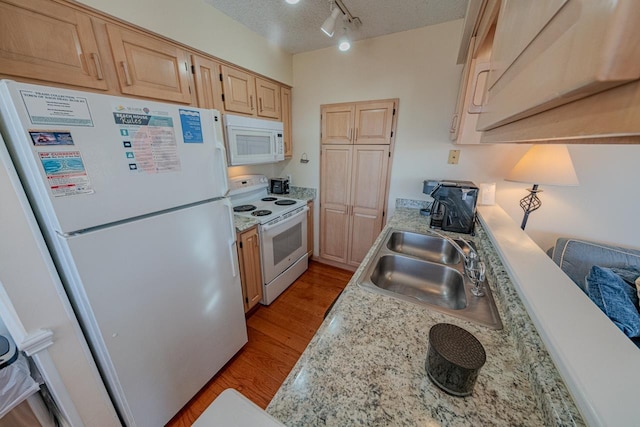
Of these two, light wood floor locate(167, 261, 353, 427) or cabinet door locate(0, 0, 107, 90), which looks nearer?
cabinet door locate(0, 0, 107, 90)

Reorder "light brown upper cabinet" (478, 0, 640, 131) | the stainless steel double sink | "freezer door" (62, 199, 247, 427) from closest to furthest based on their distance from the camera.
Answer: "light brown upper cabinet" (478, 0, 640, 131), "freezer door" (62, 199, 247, 427), the stainless steel double sink

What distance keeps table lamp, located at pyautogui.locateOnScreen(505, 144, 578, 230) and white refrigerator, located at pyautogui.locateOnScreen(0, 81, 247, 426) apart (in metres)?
2.05

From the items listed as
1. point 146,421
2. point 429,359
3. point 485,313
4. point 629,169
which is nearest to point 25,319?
point 146,421

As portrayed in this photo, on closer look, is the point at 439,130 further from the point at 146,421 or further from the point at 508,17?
the point at 146,421

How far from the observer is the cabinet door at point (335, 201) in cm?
253

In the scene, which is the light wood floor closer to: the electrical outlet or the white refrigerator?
the white refrigerator

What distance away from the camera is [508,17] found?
586 mm

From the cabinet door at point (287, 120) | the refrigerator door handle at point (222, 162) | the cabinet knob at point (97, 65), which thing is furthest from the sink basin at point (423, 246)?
the cabinet knob at point (97, 65)

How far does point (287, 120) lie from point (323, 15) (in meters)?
1.05

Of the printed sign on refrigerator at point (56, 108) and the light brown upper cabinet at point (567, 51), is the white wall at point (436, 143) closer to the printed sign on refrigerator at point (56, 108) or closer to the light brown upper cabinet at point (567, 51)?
the light brown upper cabinet at point (567, 51)

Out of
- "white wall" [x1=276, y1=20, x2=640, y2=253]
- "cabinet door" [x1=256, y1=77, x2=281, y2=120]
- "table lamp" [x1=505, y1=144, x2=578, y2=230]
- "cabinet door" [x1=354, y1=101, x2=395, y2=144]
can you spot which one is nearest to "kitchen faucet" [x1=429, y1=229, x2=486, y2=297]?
"table lamp" [x1=505, y1=144, x2=578, y2=230]

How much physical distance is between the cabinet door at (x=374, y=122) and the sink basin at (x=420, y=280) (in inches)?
56.2

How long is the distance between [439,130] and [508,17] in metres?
1.61

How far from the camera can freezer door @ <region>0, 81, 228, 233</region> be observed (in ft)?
2.38
